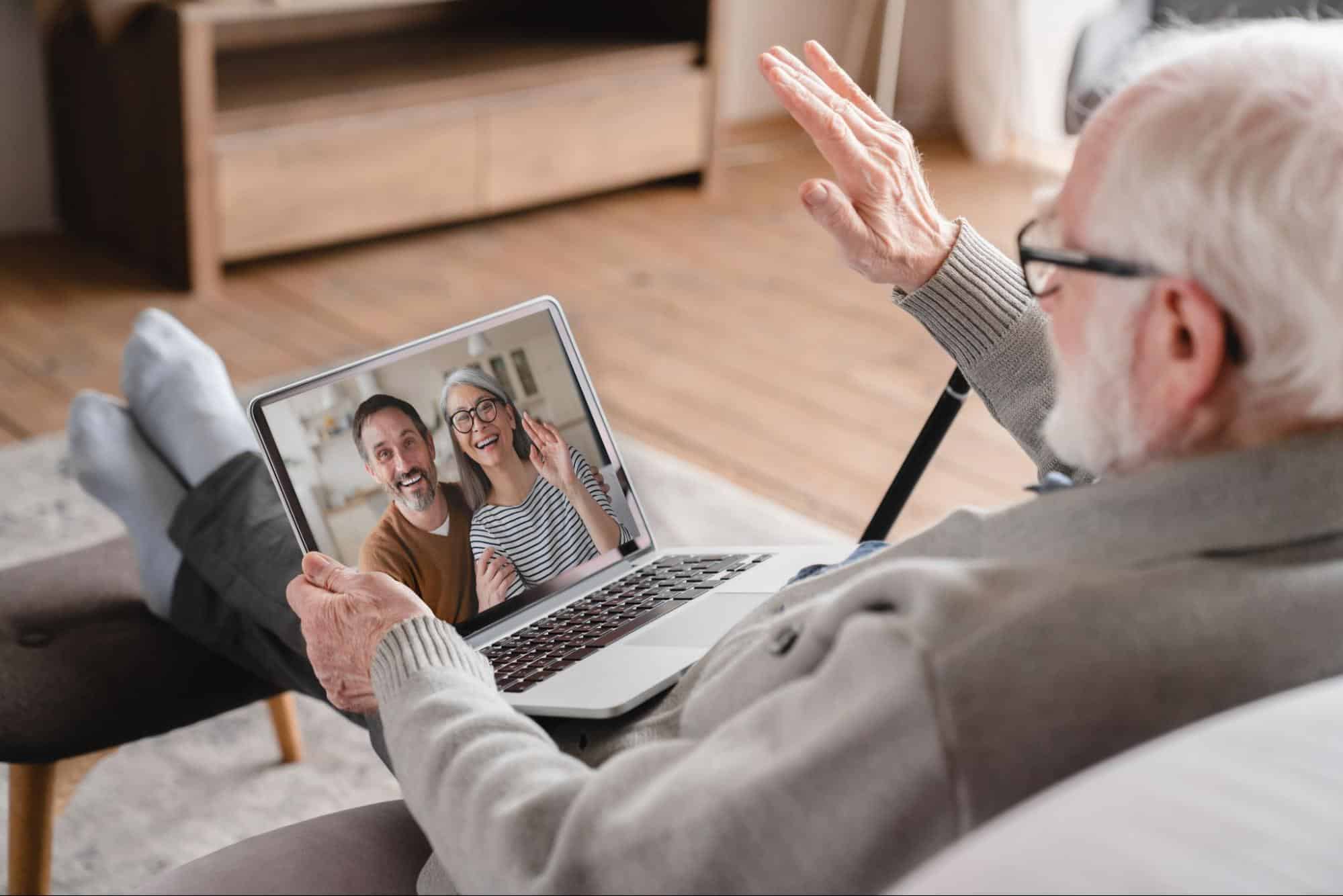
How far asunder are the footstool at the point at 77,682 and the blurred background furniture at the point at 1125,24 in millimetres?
2380

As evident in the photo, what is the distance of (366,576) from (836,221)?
1.54 ft

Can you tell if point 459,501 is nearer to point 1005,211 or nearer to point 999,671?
point 999,671

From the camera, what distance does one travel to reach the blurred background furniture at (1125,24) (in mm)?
3242

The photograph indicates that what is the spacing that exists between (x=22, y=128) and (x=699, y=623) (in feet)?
8.52

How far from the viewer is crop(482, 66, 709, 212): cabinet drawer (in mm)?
3422

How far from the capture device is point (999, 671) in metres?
0.68

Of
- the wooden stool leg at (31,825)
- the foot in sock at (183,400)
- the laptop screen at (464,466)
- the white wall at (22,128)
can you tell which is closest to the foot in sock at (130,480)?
the foot in sock at (183,400)

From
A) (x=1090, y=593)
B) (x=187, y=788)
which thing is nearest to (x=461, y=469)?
(x=1090, y=593)

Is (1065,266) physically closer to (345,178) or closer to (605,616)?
(605,616)

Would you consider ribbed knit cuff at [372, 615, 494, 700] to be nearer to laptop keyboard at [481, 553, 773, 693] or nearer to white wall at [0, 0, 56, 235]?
laptop keyboard at [481, 553, 773, 693]

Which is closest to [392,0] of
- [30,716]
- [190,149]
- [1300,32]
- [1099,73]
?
[190,149]

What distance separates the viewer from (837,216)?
1171 millimetres

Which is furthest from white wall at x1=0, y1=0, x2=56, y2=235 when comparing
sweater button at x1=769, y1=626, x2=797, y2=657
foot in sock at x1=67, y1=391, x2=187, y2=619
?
sweater button at x1=769, y1=626, x2=797, y2=657

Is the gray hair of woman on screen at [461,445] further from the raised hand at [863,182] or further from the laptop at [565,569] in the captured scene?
the raised hand at [863,182]
